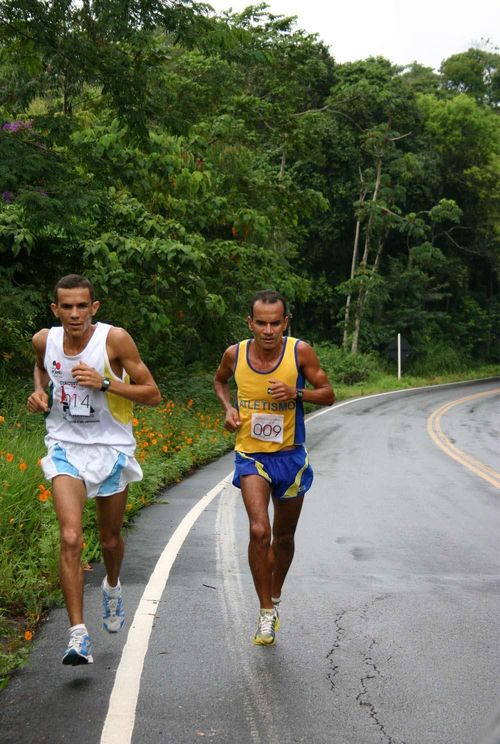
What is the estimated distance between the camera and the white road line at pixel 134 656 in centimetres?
378

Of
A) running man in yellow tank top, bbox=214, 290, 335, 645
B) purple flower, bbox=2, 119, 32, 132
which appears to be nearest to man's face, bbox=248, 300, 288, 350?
running man in yellow tank top, bbox=214, 290, 335, 645

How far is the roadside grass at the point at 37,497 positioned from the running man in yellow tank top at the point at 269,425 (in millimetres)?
1368

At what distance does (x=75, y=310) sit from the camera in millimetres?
4672

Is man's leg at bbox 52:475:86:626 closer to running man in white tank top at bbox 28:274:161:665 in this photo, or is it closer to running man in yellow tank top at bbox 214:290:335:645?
running man in white tank top at bbox 28:274:161:665

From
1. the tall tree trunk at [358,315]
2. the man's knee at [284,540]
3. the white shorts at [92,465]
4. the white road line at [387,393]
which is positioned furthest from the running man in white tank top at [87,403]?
the tall tree trunk at [358,315]

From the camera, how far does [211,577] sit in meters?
6.59

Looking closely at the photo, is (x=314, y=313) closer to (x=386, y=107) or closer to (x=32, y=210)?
(x=386, y=107)

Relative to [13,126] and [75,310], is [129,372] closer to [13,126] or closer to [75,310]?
[75,310]

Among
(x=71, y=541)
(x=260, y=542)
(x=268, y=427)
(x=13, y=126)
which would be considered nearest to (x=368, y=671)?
(x=260, y=542)

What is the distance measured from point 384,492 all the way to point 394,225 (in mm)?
31957

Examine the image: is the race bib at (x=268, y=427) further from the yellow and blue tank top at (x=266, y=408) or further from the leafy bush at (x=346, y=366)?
the leafy bush at (x=346, y=366)

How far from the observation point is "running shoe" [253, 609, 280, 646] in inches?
193

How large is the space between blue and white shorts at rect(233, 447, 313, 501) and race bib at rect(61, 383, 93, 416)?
3.05 ft

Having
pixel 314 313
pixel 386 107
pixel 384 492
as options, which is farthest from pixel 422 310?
pixel 384 492
